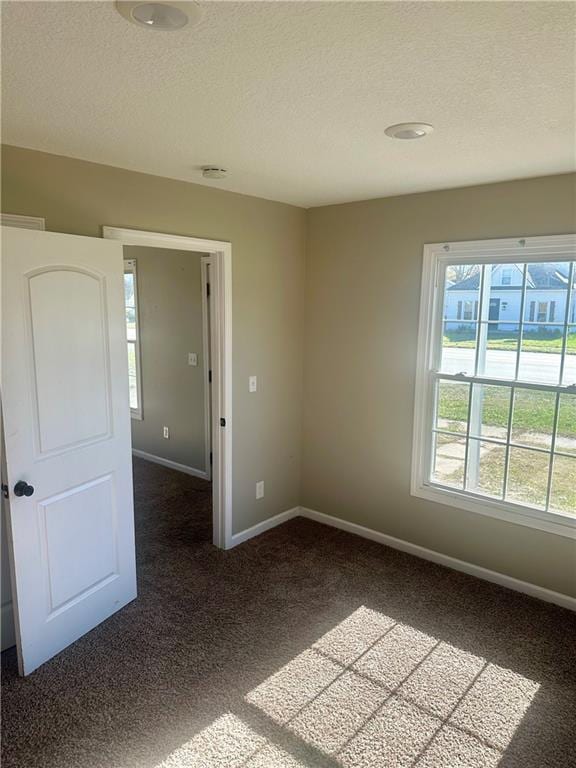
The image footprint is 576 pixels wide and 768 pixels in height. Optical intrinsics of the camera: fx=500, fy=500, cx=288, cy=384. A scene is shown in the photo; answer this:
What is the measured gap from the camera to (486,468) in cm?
316

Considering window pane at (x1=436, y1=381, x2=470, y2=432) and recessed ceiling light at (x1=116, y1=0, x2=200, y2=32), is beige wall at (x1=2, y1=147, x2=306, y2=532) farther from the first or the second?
recessed ceiling light at (x1=116, y1=0, x2=200, y2=32)

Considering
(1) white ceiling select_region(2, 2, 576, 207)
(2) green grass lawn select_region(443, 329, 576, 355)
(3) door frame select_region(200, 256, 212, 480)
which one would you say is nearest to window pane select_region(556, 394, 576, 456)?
(2) green grass lawn select_region(443, 329, 576, 355)

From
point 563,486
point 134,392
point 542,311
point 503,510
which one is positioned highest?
point 542,311

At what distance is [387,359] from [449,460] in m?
0.79

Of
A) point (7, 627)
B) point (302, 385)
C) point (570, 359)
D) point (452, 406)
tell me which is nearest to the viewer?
point (7, 627)

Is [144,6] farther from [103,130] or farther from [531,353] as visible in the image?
[531,353]

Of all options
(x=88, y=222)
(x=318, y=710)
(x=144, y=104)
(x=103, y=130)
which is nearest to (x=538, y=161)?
(x=144, y=104)

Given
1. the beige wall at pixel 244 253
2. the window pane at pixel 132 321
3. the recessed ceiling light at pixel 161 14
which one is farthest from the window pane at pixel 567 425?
the window pane at pixel 132 321

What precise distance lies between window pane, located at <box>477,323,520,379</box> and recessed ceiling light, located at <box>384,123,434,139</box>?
4.55ft

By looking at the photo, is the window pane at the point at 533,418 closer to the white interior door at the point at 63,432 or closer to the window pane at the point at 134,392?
the white interior door at the point at 63,432

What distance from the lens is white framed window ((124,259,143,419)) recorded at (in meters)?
5.10

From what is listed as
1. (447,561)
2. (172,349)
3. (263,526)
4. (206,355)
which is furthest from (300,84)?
(172,349)

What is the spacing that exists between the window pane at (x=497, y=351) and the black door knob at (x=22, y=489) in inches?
101

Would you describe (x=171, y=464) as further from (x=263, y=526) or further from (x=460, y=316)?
(x=460, y=316)
